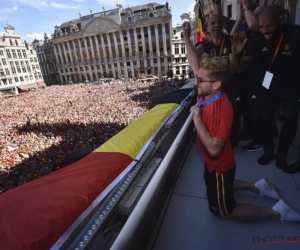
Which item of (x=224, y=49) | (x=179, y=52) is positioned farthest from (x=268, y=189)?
(x=179, y=52)

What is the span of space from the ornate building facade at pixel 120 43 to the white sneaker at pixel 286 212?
1952 inches

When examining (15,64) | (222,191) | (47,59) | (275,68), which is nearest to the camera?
(222,191)

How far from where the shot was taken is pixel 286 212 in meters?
1.67

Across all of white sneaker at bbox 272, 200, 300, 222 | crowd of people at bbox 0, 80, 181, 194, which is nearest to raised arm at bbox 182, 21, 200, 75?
white sneaker at bbox 272, 200, 300, 222

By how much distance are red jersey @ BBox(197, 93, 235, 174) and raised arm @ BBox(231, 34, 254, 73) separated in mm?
1197

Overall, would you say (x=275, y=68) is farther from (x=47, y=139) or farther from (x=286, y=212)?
(x=47, y=139)

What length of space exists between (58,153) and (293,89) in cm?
860

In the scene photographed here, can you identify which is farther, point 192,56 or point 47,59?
point 47,59

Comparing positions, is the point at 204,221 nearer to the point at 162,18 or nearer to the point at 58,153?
the point at 58,153

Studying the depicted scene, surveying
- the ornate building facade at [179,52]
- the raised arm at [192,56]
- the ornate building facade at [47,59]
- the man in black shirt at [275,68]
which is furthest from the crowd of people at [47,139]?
the ornate building facade at [47,59]

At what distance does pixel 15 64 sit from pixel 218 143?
5931cm

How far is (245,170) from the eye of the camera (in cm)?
252

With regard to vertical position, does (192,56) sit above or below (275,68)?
above

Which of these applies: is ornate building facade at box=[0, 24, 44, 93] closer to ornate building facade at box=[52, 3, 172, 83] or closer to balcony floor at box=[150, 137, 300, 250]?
ornate building facade at box=[52, 3, 172, 83]
